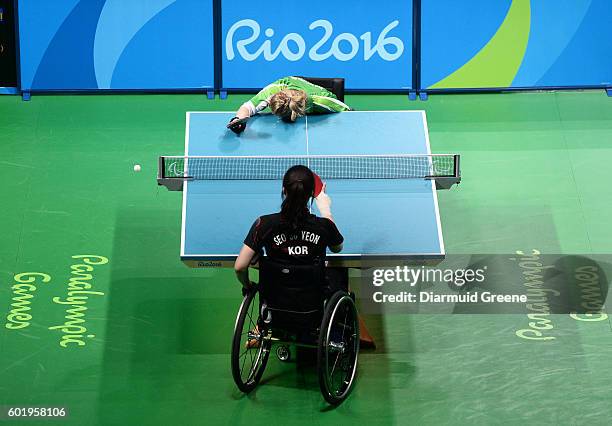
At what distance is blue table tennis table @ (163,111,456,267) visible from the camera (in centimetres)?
754

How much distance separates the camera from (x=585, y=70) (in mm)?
11281

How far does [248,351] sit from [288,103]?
1.96m

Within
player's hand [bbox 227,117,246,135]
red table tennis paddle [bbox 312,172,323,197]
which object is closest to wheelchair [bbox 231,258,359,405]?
red table tennis paddle [bbox 312,172,323,197]

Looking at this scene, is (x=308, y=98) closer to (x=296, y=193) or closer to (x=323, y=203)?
(x=323, y=203)

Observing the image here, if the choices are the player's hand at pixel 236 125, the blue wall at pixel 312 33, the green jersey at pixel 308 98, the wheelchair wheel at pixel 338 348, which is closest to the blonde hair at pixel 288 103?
the green jersey at pixel 308 98

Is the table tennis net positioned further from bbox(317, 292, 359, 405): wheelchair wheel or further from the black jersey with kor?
bbox(317, 292, 359, 405): wheelchair wheel

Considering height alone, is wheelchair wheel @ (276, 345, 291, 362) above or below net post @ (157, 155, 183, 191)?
below

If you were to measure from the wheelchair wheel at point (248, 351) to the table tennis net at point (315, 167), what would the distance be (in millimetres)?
1026

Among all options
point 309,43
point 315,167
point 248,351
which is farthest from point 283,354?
point 309,43

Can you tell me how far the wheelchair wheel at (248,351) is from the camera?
22.9 ft

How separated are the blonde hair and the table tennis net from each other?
1.47 ft

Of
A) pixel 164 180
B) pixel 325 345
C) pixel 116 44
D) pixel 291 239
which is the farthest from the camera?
Result: pixel 116 44

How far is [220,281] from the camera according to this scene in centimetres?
893

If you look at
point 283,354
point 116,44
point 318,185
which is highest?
point 116,44
